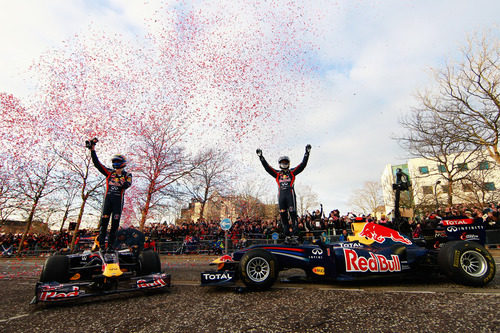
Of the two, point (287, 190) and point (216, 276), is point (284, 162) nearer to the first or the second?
point (287, 190)

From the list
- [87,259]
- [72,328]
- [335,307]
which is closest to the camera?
[72,328]

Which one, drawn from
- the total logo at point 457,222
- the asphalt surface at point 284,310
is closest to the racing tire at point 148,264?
the asphalt surface at point 284,310

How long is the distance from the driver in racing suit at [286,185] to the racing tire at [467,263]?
111 inches

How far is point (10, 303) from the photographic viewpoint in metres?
4.87

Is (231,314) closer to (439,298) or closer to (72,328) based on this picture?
(72,328)

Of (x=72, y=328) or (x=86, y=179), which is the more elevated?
(x=86, y=179)

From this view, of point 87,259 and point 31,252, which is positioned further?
point 31,252

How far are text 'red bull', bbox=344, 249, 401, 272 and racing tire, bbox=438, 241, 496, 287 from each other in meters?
0.75

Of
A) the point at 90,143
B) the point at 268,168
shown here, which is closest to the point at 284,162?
the point at 268,168

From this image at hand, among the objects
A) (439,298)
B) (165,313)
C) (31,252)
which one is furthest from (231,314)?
(31,252)

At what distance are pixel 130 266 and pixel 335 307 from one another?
459 centimetres

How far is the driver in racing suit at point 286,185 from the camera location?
6.57 m

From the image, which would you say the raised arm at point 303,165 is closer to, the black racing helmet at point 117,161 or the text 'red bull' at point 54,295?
the black racing helmet at point 117,161

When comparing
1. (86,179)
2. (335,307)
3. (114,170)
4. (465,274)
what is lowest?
(335,307)
